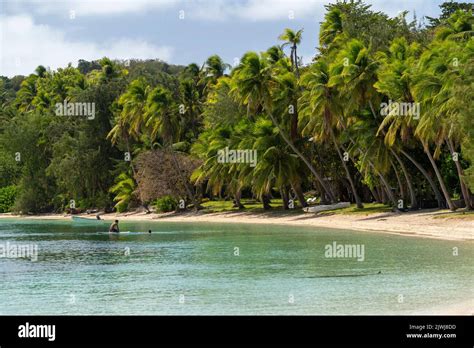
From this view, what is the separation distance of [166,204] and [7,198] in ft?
123

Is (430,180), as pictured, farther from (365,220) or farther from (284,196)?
(284,196)

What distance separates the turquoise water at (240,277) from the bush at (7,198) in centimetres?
6502

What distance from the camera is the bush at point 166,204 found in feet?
276

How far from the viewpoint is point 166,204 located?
8425cm

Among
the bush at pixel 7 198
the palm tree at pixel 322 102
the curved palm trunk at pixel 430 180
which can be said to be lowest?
the bush at pixel 7 198

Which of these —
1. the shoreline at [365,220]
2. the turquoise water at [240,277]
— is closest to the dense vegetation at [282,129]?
the shoreline at [365,220]

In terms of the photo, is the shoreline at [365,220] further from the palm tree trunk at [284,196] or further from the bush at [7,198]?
the bush at [7,198]

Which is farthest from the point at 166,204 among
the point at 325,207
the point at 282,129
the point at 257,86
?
the point at 325,207

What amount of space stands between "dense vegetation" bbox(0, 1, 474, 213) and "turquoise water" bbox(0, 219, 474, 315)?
9.73 metres

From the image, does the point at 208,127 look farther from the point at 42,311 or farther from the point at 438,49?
the point at 42,311

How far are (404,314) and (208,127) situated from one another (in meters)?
59.6

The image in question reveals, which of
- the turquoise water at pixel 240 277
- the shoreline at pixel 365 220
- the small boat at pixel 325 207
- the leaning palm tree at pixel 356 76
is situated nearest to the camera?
the turquoise water at pixel 240 277

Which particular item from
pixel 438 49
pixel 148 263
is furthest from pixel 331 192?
pixel 148 263

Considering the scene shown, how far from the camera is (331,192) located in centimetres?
6856
